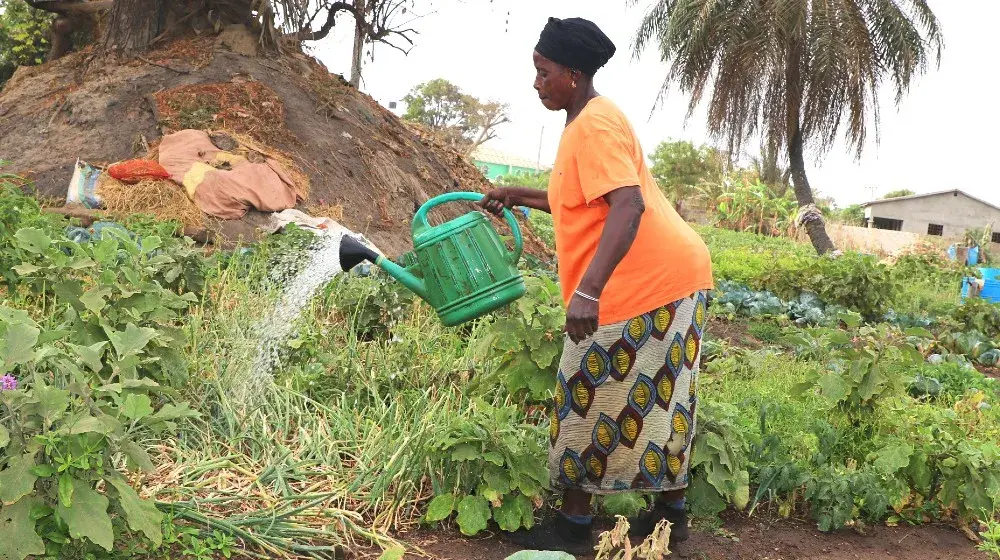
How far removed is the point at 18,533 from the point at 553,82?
165 cm

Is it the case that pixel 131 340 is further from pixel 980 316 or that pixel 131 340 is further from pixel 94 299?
pixel 980 316

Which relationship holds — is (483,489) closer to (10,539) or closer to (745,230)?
(10,539)

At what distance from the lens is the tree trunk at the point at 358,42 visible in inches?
374

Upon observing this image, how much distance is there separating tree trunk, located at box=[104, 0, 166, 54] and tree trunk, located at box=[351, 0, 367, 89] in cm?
191

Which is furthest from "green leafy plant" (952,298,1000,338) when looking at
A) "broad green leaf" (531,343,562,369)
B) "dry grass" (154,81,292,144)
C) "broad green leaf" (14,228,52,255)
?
"broad green leaf" (14,228,52,255)

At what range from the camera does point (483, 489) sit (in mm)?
2666

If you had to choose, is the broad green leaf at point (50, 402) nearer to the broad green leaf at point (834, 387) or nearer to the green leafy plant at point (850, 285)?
the broad green leaf at point (834, 387)

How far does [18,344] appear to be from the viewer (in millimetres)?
1920

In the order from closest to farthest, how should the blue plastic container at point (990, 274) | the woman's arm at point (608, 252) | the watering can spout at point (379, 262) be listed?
1. the woman's arm at point (608, 252)
2. the watering can spout at point (379, 262)
3. the blue plastic container at point (990, 274)

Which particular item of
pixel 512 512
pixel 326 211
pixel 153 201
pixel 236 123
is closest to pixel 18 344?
pixel 512 512

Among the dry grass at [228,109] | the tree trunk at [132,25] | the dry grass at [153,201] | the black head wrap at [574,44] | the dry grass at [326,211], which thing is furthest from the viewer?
the tree trunk at [132,25]

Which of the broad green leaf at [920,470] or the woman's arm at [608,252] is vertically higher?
the woman's arm at [608,252]

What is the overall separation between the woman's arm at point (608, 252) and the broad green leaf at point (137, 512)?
3.53 feet

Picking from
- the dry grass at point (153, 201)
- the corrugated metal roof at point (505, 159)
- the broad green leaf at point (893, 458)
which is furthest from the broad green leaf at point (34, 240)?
the corrugated metal roof at point (505, 159)
